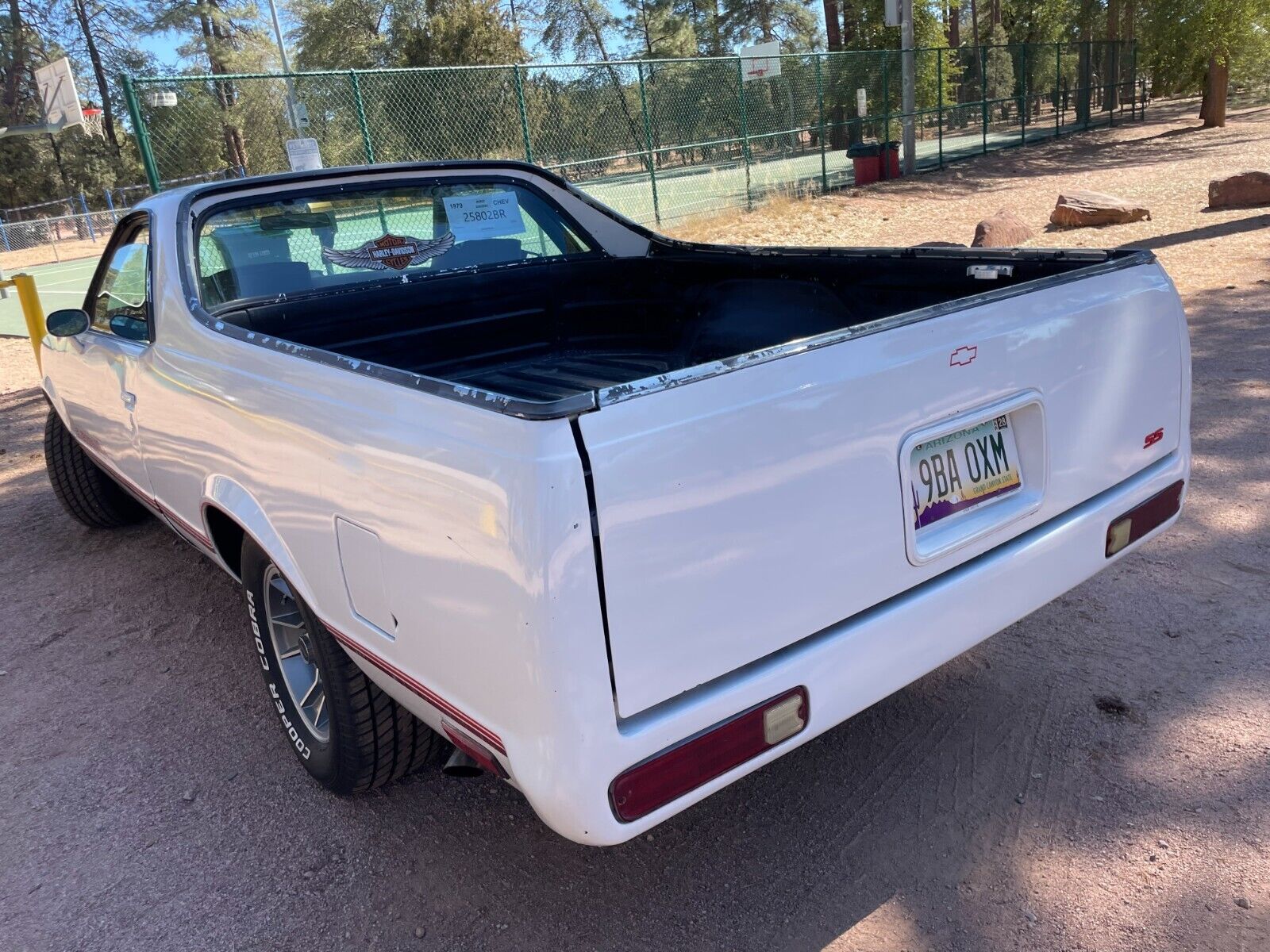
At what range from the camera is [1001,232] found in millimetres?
10570

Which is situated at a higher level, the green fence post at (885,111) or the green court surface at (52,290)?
the green fence post at (885,111)

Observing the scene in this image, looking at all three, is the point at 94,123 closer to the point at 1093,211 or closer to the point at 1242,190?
the point at 1093,211

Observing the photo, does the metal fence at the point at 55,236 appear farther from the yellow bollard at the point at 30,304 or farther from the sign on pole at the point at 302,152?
the yellow bollard at the point at 30,304

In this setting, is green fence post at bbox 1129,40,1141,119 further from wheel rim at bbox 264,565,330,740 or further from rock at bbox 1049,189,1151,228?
wheel rim at bbox 264,565,330,740

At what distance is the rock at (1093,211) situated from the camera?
1202 centimetres

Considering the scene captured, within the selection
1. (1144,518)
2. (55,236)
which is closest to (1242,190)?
(1144,518)

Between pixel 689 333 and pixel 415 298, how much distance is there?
1099 mm

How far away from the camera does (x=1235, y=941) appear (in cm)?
208

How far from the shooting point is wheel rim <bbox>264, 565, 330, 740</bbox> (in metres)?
2.81

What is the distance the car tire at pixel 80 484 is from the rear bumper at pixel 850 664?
415cm

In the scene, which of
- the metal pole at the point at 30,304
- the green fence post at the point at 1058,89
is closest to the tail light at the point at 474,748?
the metal pole at the point at 30,304

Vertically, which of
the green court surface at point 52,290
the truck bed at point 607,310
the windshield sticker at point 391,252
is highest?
the windshield sticker at point 391,252

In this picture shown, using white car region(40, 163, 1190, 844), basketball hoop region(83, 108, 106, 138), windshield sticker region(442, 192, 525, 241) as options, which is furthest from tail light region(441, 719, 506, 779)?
basketball hoop region(83, 108, 106, 138)

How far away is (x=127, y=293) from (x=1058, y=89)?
28.3m
